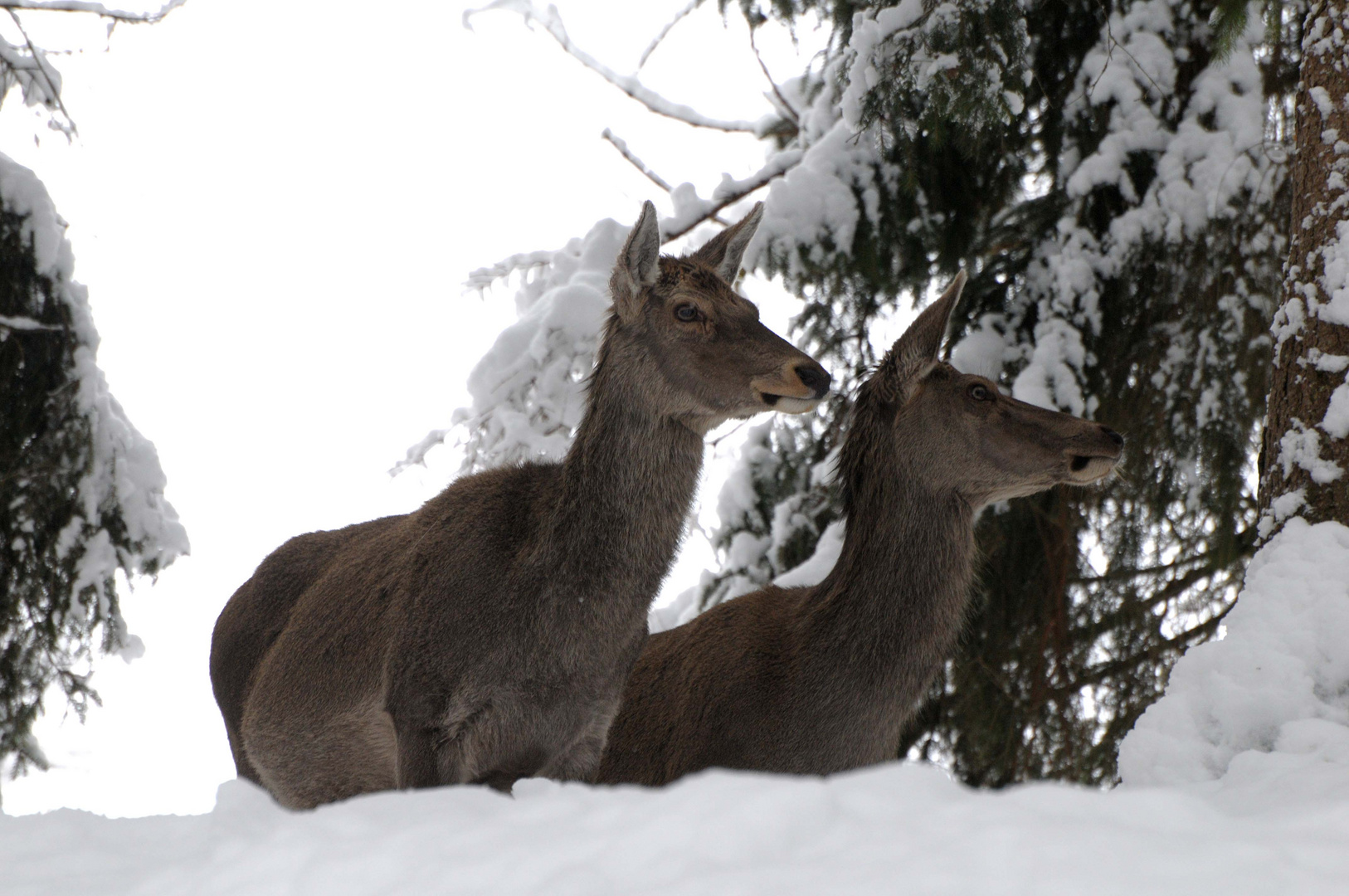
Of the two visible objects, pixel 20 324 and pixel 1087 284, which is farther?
pixel 20 324

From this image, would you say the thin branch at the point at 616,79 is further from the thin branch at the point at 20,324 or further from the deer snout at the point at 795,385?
the deer snout at the point at 795,385

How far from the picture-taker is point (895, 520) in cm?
527

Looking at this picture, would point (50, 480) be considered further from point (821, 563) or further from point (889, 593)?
point (889, 593)

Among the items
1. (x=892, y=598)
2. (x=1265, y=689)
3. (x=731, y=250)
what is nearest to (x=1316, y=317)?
(x=1265, y=689)

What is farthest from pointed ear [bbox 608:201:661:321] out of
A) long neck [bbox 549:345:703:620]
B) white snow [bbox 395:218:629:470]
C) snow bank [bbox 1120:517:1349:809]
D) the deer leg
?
white snow [bbox 395:218:629:470]

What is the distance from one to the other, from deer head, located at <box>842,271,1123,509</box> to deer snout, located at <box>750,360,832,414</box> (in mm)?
929

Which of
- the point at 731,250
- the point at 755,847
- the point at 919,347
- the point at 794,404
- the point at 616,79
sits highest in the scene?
the point at 616,79

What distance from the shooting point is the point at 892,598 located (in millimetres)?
5105

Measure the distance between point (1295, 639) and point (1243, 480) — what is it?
11.7ft

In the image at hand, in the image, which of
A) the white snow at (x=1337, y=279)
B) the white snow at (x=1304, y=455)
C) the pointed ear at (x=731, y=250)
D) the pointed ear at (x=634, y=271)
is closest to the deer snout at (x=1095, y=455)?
the white snow at (x=1304, y=455)

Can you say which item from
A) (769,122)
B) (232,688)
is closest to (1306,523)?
(232,688)

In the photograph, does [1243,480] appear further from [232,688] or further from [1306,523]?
[232,688]

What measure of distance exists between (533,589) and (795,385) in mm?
1166

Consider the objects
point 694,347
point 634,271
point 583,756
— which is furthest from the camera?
point 634,271
